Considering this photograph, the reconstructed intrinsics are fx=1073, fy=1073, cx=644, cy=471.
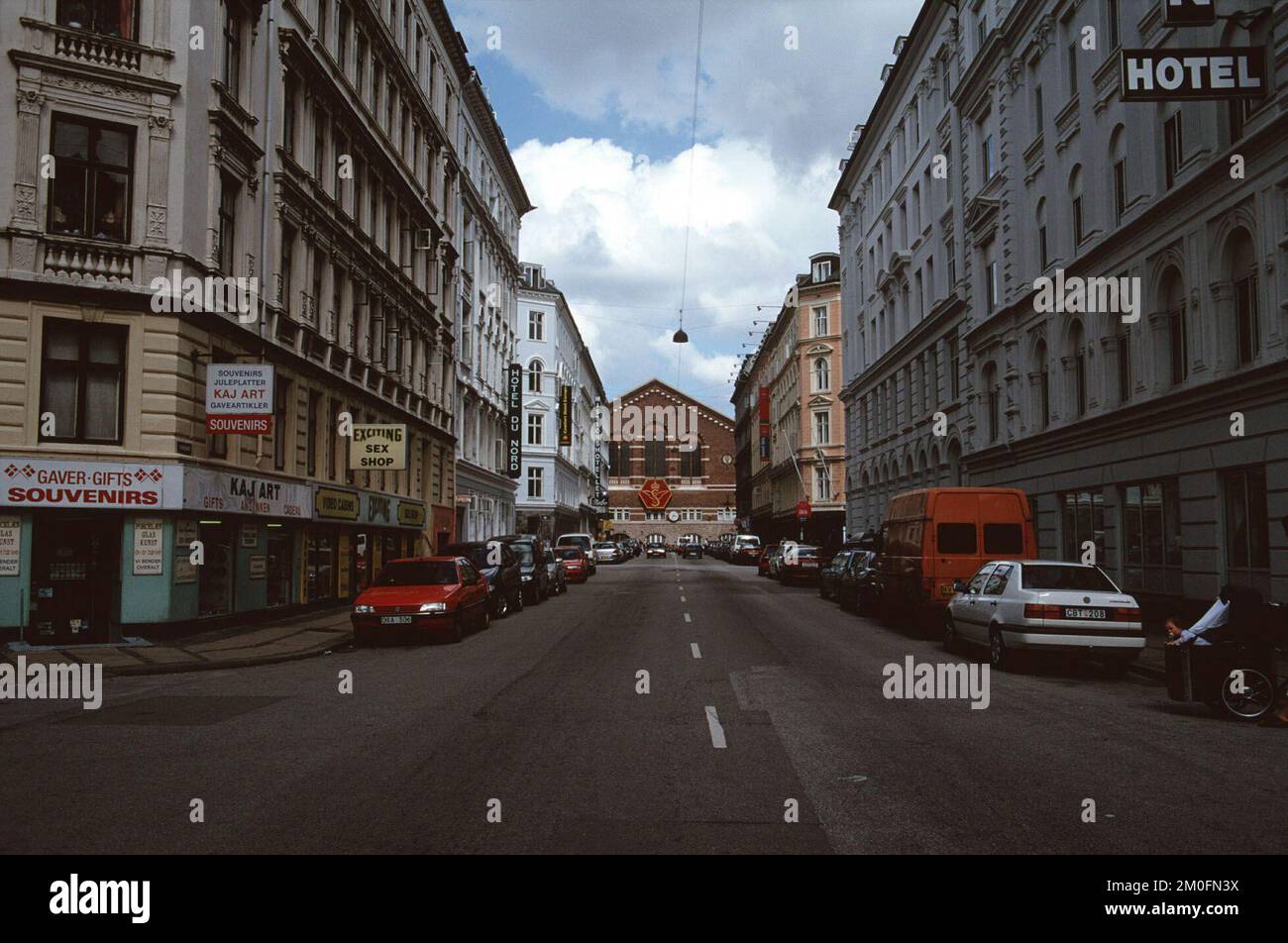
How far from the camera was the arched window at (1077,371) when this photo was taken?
86.5 feet

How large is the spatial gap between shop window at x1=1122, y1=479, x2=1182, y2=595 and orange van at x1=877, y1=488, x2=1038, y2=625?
3.11 m

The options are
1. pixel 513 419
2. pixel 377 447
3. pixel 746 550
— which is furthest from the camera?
pixel 746 550

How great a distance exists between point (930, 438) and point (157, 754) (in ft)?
116

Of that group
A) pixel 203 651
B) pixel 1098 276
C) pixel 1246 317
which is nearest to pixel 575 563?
pixel 1098 276

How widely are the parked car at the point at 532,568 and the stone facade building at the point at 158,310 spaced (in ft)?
18.5

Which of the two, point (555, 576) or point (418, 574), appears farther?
point (555, 576)

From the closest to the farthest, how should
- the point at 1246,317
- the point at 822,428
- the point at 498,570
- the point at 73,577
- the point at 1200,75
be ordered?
the point at 1200,75 → the point at 73,577 → the point at 1246,317 → the point at 498,570 → the point at 822,428

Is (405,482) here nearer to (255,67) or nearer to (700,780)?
(255,67)

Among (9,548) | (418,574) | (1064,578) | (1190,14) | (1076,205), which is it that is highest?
(1076,205)

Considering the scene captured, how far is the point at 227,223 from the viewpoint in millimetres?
20766

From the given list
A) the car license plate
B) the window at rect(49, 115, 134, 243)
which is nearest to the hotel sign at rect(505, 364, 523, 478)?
the window at rect(49, 115, 134, 243)

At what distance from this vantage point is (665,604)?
2875 cm

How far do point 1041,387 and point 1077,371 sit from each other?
2.62m

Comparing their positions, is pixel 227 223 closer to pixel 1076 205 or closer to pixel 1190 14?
pixel 1190 14
